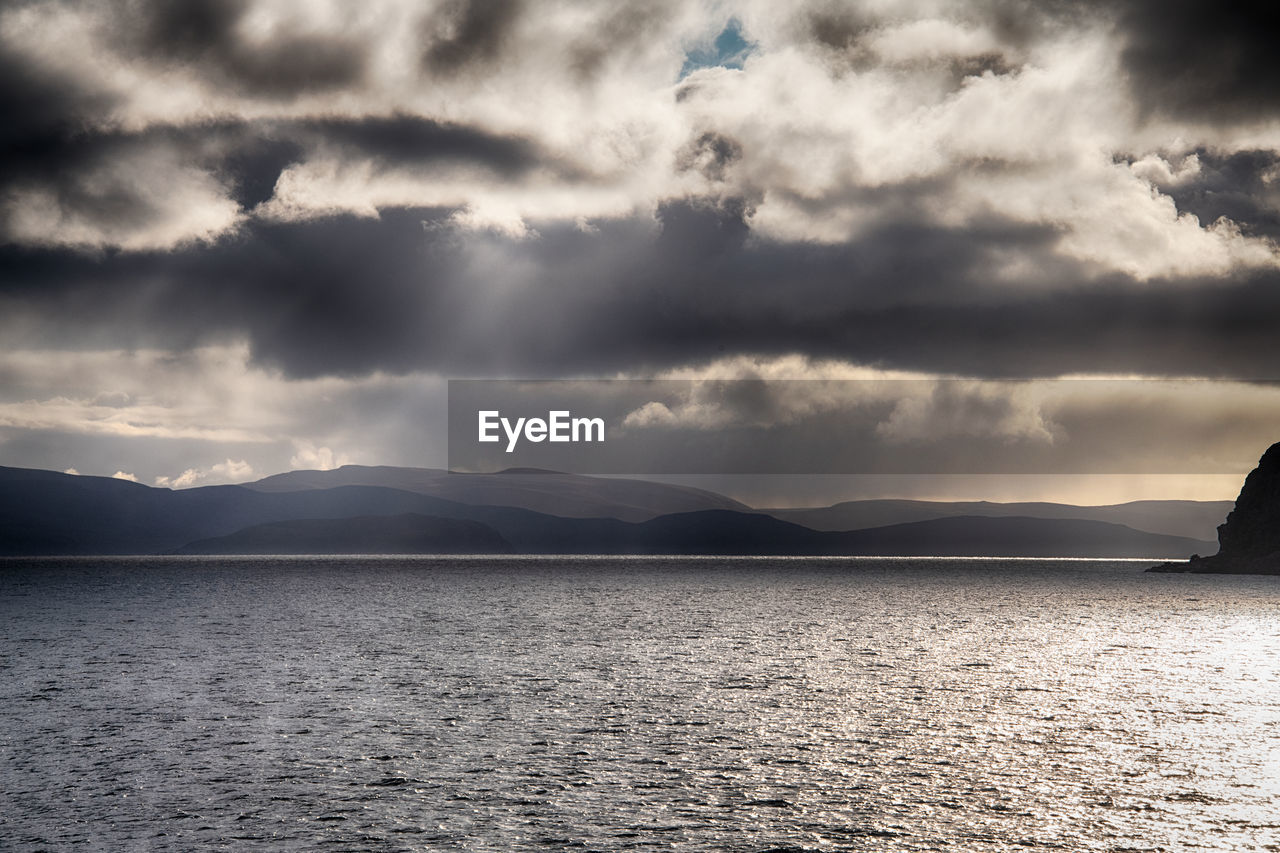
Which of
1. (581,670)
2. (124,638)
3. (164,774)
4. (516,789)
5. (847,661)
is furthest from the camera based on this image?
(124,638)

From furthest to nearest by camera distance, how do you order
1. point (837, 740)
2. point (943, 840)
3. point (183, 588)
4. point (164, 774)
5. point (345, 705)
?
point (183, 588) → point (345, 705) → point (837, 740) → point (164, 774) → point (943, 840)

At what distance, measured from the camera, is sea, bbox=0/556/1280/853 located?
25.2m

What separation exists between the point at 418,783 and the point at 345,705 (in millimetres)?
17886

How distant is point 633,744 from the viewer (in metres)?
36.4

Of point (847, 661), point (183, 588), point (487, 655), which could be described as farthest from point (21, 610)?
point (847, 661)

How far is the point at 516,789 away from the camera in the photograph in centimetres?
2947

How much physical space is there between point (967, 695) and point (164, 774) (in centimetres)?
3752

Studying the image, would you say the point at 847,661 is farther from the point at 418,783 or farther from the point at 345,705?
the point at 418,783

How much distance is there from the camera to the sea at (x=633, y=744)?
2522 cm

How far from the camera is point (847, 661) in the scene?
6944 centimetres

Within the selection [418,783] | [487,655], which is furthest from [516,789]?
[487,655]

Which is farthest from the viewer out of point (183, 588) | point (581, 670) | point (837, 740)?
point (183, 588)

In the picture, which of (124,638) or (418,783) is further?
(124,638)

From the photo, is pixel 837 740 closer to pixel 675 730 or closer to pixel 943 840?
pixel 675 730
